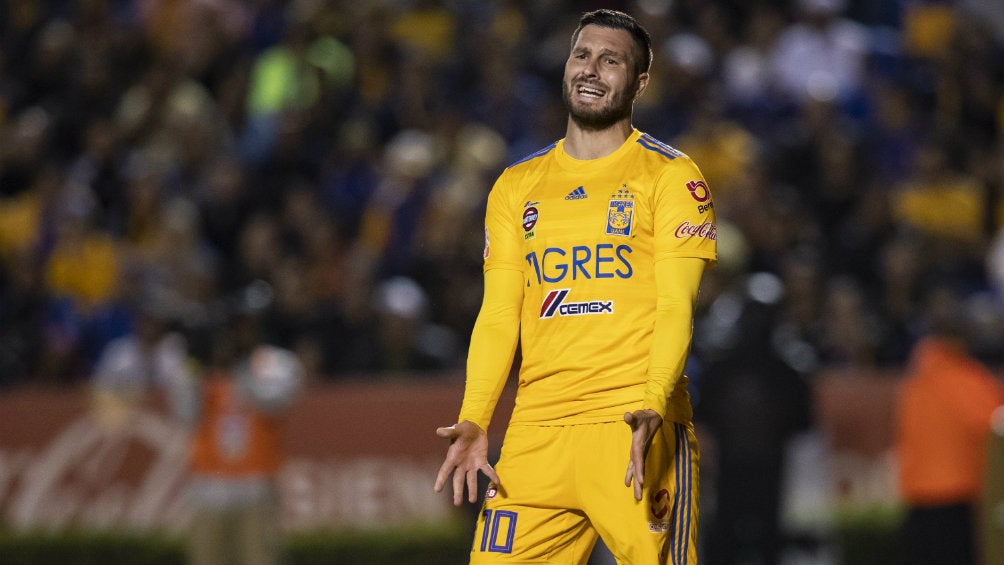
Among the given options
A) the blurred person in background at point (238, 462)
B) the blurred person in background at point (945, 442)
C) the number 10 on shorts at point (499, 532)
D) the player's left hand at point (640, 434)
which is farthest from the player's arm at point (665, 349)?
the blurred person in background at point (238, 462)

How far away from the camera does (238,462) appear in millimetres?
11164

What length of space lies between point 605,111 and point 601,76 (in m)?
0.11

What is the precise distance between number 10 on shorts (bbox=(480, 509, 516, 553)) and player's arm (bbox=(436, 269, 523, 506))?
4.4 inches

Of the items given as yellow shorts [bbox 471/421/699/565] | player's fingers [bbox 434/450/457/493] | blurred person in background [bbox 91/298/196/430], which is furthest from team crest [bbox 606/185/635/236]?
blurred person in background [bbox 91/298/196/430]

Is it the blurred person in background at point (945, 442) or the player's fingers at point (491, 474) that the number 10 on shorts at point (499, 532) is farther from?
the blurred person in background at point (945, 442)

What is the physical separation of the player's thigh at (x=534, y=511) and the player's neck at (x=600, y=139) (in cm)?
93

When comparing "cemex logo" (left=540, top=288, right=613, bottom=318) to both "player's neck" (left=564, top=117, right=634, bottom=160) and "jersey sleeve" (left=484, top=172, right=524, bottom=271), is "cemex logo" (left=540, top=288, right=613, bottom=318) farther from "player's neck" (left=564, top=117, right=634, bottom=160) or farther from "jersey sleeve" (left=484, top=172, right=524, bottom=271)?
"player's neck" (left=564, top=117, right=634, bottom=160)

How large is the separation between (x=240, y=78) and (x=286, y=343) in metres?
3.59

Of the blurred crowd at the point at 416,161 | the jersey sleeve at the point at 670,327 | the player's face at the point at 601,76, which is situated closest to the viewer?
the jersey sleeve at the point at 670,327

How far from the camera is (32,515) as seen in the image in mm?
11859

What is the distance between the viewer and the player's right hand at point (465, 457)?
4.93 m

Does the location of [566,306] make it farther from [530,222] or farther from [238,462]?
[238,462]

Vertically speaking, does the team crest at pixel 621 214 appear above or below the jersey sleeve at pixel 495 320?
above

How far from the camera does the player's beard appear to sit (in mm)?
5176
